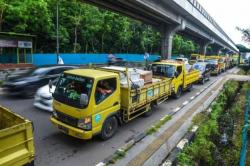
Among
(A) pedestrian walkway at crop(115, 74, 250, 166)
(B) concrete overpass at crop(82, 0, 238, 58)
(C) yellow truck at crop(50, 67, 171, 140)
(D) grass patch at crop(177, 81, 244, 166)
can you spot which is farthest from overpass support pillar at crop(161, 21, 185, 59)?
(C) yellow truck at crop(50, 67, 171, 140)

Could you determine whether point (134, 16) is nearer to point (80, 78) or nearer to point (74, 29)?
point (74, 29)

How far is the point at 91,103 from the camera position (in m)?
6.55

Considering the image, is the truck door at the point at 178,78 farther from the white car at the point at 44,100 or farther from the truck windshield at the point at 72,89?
the truck windshield at the point at 72,89

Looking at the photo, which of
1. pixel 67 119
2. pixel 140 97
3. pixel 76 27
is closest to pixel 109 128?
pixel 67 119

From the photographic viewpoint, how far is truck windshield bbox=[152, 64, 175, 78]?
12.9 metres

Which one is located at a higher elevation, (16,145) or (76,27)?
(76,27)

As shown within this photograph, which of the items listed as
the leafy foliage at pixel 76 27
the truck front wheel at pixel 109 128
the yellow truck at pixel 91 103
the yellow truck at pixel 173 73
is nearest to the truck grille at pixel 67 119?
the yellow truck at pixel 91 103

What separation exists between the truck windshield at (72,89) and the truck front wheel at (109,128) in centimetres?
124

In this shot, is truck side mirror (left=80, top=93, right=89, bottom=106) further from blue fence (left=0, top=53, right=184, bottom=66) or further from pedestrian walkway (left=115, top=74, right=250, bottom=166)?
blue fence (left=0, top=53, right=184, bottom=66)

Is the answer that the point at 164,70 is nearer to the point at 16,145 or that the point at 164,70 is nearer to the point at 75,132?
the point at 75,132

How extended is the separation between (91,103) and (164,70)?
7323 millimetres

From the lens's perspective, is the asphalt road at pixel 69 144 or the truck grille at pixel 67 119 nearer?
the asphalt road at pixel 69 144

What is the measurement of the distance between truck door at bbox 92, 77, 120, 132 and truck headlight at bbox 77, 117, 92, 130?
0.14 metres

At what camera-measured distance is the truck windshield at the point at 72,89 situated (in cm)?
672
